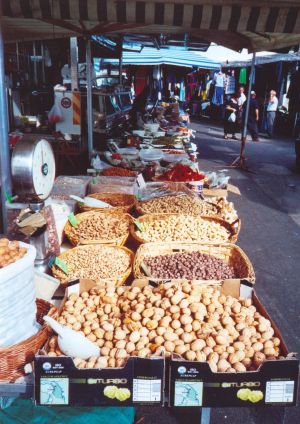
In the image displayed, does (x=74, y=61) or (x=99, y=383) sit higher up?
(x=74, y=61)

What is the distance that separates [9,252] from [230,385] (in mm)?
1116

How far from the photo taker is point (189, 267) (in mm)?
2900

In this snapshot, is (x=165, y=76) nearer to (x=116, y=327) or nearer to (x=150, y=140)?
(x=150, y=140)

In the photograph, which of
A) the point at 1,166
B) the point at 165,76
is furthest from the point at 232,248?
the point at 165,76

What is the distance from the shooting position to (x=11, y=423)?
6.44ft

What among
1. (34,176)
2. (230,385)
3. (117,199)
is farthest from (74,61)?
(230,385)

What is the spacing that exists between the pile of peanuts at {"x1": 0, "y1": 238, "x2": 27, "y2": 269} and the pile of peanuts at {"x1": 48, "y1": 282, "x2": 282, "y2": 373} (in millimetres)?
428

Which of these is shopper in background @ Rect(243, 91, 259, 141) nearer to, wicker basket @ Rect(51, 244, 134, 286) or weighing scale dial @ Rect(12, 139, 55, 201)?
wicker basket @ Rect(51, 244, 134, 286)

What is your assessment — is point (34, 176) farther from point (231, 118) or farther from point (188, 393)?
point (231, 118)

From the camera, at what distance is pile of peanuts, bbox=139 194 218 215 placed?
13.3ft

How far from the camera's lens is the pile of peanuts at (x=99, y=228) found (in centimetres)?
328

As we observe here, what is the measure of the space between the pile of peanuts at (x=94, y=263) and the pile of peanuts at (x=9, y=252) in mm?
770

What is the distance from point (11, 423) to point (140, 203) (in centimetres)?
260

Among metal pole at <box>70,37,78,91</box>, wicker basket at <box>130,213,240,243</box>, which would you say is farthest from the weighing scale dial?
metal pole at <box>70,37,78,91</box>
